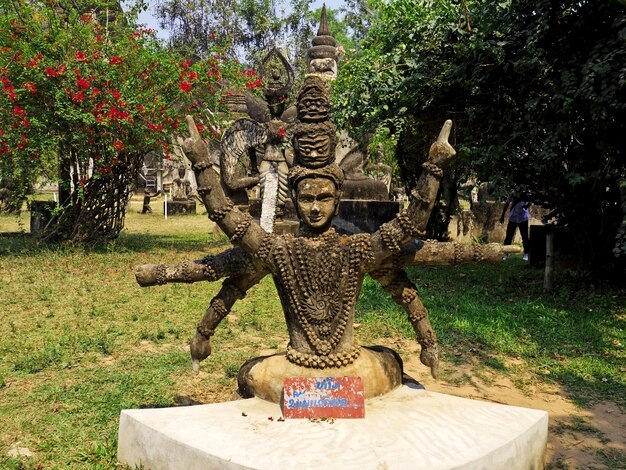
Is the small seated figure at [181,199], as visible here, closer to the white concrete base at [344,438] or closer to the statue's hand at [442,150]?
the white concrete base at [344,438]

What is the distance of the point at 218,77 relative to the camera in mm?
11531

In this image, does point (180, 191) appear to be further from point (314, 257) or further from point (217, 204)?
point (314, 257)

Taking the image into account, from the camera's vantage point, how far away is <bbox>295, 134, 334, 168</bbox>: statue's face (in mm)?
3418

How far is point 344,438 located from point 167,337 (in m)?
3.73

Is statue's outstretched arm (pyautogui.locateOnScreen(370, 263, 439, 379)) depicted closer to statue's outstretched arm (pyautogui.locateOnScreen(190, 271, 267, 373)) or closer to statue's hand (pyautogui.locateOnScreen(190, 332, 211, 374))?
statue's outstretched arm (pyautogui.locateOnScreen(190, 271, 267, 373))

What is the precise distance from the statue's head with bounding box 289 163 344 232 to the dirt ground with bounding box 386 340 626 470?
2.13 meters

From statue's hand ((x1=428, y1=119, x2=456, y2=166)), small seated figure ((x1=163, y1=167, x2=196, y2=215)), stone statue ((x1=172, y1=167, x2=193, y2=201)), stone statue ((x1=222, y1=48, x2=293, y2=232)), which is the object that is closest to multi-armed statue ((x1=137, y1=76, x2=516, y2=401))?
statue's hand ((x1=428, y1=119, x2=456, y2=166))

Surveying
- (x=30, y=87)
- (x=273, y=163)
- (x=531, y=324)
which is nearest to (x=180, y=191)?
(x=273, y=163)

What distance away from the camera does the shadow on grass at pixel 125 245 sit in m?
10.9

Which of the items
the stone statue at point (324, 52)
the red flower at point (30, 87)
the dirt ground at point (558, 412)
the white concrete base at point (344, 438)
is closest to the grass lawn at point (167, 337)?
the dirt ground at point (558, 412)

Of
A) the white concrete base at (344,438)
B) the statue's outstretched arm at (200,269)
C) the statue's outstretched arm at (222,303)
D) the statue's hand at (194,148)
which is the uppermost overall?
the statue's hand at (194,148)

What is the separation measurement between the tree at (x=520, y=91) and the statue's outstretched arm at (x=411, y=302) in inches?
161

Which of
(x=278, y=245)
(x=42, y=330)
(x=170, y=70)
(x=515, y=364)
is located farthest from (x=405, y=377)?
(x=170, y=70)

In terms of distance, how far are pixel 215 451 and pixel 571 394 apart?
3517mm
